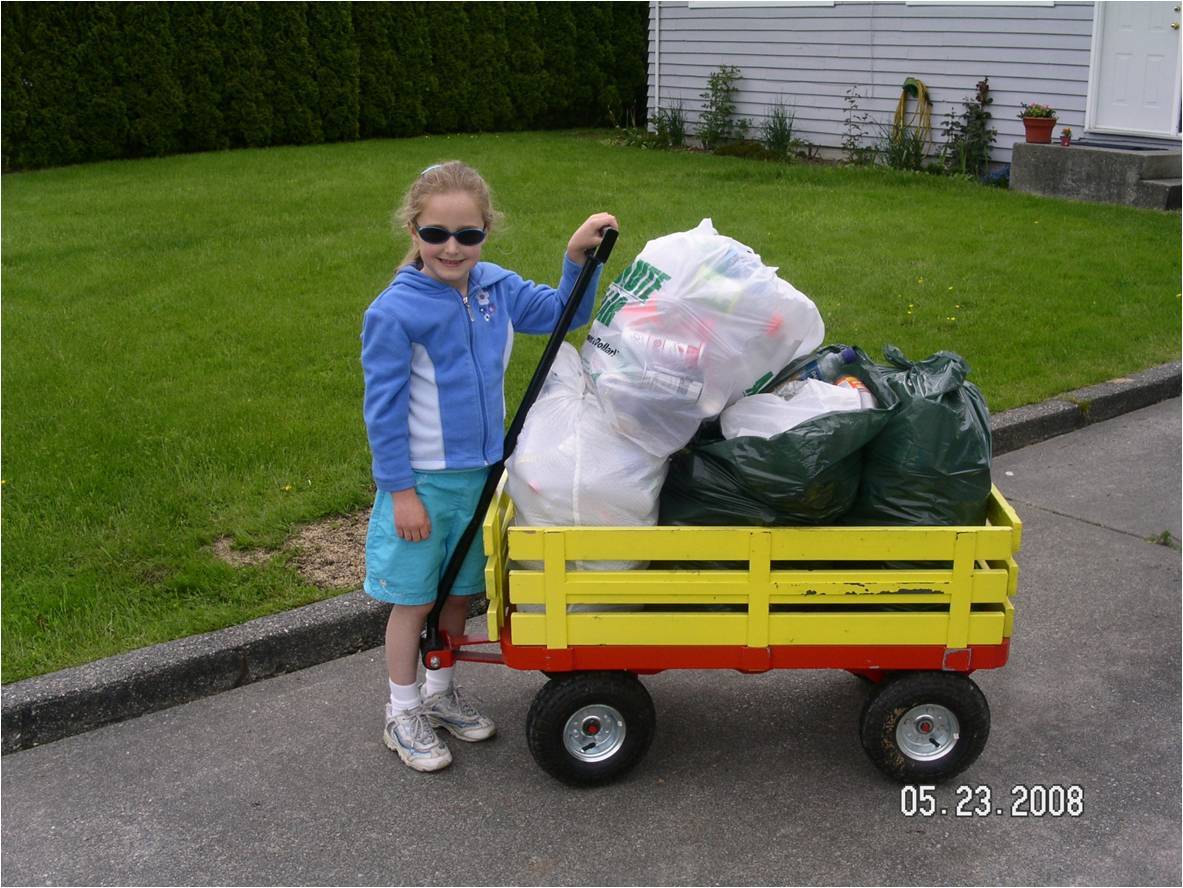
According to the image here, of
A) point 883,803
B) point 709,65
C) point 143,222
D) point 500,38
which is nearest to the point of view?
point 883,803

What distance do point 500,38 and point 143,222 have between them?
30.0ft

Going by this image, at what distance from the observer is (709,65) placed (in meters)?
15.5

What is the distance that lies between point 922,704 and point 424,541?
132 cm

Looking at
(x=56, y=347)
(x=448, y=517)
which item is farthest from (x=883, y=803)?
(x=56, y=347)

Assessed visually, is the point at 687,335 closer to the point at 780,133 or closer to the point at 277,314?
the point at 277,314

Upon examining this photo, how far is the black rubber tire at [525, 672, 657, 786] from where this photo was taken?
3.06 metres

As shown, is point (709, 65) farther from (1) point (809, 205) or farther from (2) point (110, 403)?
(2) point (110, 403)

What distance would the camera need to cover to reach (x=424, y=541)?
3164mm

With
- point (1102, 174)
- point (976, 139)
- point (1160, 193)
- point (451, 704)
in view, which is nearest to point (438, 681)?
point (451, 704)

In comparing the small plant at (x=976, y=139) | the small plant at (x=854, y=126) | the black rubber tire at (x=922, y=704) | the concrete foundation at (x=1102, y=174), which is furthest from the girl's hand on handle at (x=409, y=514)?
the small plant at (x=854, y=126)

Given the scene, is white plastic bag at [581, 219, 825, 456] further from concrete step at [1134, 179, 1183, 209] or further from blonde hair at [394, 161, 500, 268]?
concrete step at [1134, 179, 1183, 209]

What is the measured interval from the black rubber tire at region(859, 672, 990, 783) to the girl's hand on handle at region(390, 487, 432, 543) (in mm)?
1209

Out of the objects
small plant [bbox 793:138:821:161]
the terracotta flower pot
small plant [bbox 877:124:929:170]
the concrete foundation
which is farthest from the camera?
small plant [bbox 793:138:821:161]
